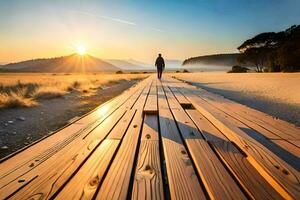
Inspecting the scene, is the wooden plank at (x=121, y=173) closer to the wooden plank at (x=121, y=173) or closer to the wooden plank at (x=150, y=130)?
the wooden plank at (x=121, y=173)

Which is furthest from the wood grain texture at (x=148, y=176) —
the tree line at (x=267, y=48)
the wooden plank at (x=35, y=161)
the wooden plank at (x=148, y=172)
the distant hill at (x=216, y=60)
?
the distant hill at (x=216, y=60)

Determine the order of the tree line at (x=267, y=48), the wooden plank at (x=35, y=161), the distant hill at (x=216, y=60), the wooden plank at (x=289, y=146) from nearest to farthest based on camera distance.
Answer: the wooden plank at (x=35, y=161), the wooden plank at (x=289, y=146), the tree line at (x=267, y=48), the distant hill at (x=216, y=60)

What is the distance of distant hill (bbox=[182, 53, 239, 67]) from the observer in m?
127

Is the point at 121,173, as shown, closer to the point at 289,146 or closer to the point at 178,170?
the point at 178,170

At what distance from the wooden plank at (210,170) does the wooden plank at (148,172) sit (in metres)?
0.30

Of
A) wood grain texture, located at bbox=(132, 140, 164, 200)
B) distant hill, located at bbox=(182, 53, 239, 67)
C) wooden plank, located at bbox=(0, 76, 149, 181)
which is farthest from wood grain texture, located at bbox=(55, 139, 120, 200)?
distant hill, located at bbox=(182, 53, 239, 67)

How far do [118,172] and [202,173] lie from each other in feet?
1.93

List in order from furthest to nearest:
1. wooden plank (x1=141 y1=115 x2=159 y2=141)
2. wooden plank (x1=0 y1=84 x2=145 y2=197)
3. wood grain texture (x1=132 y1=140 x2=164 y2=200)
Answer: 1. wooden plank (x1=141 y1=115 x2=159 y2=141)
2. wooden plank (x1=0 y1=84 x2=145 y2=197)
3. wood grain texture (x1=132 y1=140 x2=164 y2=200)

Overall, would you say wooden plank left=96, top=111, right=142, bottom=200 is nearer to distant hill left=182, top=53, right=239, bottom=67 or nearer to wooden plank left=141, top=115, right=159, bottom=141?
wooden plank left=141, top=115, right=159, bottom=141

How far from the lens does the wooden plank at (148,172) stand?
1.46m

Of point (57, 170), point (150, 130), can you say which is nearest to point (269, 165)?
point (150, 130)

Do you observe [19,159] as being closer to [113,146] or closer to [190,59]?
[113,146]

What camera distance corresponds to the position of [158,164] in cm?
188

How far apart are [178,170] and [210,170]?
0.75 ft
